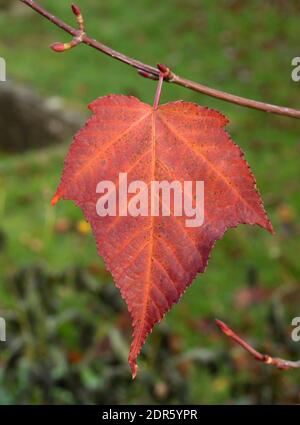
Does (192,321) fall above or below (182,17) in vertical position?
below

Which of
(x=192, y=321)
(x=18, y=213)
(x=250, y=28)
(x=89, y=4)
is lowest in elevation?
(x=192, y=321)

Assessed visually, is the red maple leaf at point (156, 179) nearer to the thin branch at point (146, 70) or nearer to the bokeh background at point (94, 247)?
the thin branch at point (146, 70)

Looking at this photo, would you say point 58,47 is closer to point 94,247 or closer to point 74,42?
point 74,42

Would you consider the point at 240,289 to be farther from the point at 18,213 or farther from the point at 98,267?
the point at 18,213

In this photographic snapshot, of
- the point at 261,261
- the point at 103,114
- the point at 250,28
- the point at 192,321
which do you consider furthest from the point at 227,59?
the point at 103,114

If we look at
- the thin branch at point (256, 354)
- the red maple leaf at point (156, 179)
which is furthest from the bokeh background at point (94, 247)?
the red maple leaf at point (156, 179)

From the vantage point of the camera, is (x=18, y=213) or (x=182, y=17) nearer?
(x=18, y=213)

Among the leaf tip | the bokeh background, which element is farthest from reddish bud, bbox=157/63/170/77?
the bokeh background

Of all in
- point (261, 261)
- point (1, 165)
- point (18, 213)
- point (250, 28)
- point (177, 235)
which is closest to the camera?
point (177, 235)

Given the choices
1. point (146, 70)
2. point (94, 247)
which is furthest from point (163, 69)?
point (94, 247)
